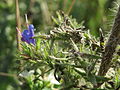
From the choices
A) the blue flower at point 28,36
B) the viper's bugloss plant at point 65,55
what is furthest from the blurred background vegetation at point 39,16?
the viper's bugloss plant at point 65,55

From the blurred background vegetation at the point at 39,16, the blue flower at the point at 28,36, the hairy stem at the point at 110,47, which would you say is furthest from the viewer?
the blurred background vegetation at the point at 39,16

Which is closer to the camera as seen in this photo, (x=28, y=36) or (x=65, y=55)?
(x=65, y=55)

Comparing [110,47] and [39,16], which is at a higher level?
[39,16]

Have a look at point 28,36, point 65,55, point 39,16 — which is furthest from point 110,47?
point 39,16

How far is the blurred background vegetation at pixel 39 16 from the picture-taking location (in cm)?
251

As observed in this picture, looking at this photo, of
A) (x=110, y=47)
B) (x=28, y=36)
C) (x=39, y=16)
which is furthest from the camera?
(x=39, y=16)

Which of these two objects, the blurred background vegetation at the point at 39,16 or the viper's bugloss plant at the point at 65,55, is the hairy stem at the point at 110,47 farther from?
the blurred background vegetation at the point at 39,16

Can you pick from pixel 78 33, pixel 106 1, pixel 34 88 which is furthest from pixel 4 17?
pixel 78 33

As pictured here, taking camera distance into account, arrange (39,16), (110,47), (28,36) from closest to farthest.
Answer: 1. (110,47)
2. (28,36)
3. (39,16)

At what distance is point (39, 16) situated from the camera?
2961 mm

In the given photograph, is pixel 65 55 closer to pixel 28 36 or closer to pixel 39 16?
pixel 28 36

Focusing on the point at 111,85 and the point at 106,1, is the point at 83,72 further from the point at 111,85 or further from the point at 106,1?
the point at 106,1

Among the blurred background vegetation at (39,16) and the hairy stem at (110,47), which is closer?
the hairy stem at (110,47)

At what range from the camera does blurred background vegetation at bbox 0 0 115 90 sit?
251 centimetres
